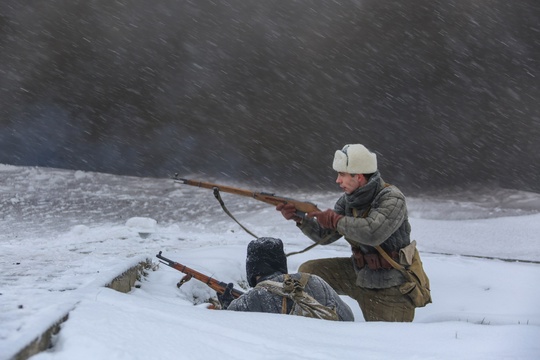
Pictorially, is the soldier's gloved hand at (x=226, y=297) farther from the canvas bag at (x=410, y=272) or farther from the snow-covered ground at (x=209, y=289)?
the canvas bag at (x=410, y=272)

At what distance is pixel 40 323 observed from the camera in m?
2.36

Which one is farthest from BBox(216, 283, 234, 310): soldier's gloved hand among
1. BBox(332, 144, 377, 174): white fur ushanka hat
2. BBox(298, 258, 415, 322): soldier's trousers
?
BBox(332, 144, 377, 174): white fur ushanka hat

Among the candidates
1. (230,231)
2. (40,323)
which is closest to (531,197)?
(230,231)

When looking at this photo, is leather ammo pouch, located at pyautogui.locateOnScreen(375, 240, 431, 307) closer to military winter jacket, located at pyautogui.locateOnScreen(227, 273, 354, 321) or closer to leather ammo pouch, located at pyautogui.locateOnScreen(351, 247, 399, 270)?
leather ammo pouch, located at pyautogui.locateOnScreen(351, 247, 399, 270)

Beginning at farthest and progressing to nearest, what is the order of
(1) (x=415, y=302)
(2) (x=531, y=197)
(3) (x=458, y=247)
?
(2) (x=531, y=197) < (3) (x=458, y=247) < (1) (x=415, y=302)

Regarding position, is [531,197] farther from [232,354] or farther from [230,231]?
[232,354]

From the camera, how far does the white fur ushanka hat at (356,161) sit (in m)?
4.32

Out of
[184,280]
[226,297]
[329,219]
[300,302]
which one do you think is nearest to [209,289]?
[184,280]

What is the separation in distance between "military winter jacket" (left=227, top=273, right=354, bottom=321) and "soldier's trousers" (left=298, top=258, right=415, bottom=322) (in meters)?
0.82

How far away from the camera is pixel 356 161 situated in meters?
4.32

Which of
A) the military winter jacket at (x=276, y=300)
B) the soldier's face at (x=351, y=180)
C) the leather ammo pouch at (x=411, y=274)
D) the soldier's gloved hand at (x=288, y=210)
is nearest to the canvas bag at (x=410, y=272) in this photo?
the leather ammo pouch at (x=411, y=274)

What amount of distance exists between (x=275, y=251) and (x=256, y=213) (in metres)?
10.5

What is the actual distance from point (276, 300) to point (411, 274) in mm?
1353

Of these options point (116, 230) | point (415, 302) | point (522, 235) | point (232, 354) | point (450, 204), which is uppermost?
point (450, 204)
